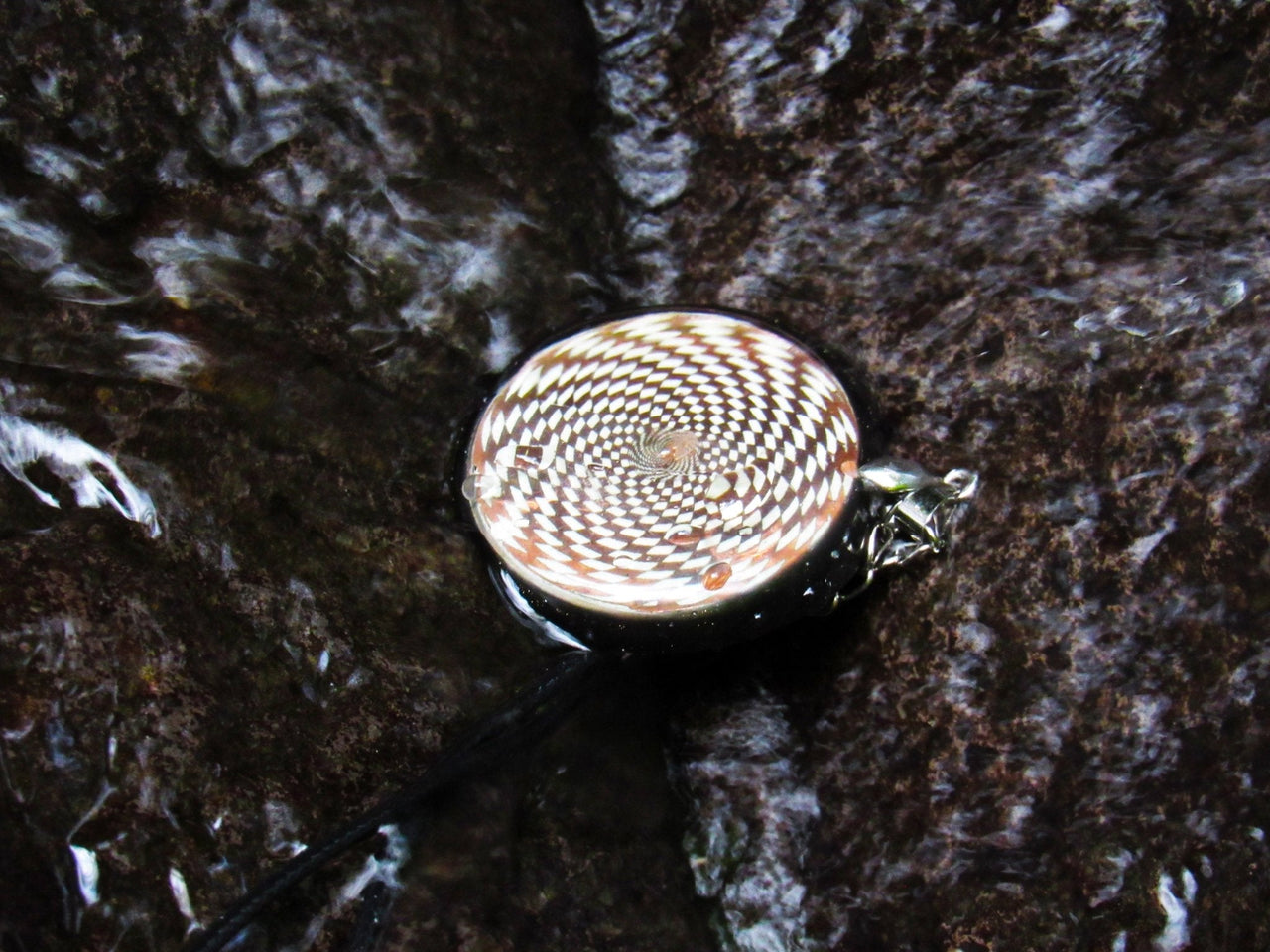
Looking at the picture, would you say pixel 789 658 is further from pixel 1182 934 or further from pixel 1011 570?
pixel 1182 934

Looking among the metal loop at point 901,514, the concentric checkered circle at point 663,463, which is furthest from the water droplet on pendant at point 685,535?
the metal loop at point 901,514

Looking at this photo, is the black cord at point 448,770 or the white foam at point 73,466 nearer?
the black cord at point 448,770

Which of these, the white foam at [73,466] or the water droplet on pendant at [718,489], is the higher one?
the white foam at [73,466]

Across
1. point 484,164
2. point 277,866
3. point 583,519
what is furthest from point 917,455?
point 277,866

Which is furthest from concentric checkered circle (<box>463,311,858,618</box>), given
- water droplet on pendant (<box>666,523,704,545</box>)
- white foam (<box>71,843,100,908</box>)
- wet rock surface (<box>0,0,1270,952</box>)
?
white foam (<box>71,843,100,908</box>)

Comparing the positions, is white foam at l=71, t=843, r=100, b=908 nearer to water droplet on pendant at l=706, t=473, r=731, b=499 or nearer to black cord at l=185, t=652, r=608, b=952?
black cord at l=185, t=652, r=608, b=952

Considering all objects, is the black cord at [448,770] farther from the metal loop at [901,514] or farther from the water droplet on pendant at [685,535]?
the metal loop at [901,514]

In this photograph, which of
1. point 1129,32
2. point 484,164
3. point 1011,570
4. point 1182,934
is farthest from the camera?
point 484,164
